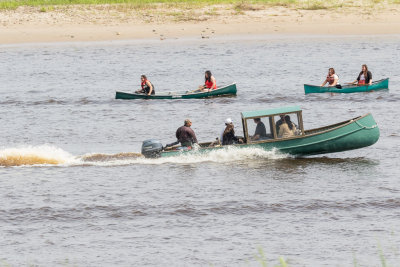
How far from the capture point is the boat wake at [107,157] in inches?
987

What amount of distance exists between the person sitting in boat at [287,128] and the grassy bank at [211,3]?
111 feet

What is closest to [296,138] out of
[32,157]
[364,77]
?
[32,157]

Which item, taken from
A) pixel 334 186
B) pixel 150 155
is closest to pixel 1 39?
pixel 150 155

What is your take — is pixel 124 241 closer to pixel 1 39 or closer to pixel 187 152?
pixel 187 152

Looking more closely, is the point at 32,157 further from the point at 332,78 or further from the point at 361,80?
the point at 361,80

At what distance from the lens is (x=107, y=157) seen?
26.2m

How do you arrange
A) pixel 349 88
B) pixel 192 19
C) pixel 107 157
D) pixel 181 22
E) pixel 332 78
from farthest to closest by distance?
1. pixel 192 19
2. pixel 181 22
3. pixel 332 78
4. pixel 349 88
5. pixel 107 157

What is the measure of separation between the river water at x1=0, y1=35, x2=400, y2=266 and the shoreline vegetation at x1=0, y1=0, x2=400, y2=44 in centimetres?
1086

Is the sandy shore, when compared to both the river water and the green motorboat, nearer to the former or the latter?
the river water

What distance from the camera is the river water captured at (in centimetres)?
1756

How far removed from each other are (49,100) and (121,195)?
17925mm

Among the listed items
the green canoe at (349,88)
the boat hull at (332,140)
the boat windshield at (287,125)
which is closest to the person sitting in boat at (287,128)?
the boat windshield at (287,125)

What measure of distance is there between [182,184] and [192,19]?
3539 centimetres

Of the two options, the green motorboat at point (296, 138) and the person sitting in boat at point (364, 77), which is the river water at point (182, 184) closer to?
the green motorboat at point (296, 138)
